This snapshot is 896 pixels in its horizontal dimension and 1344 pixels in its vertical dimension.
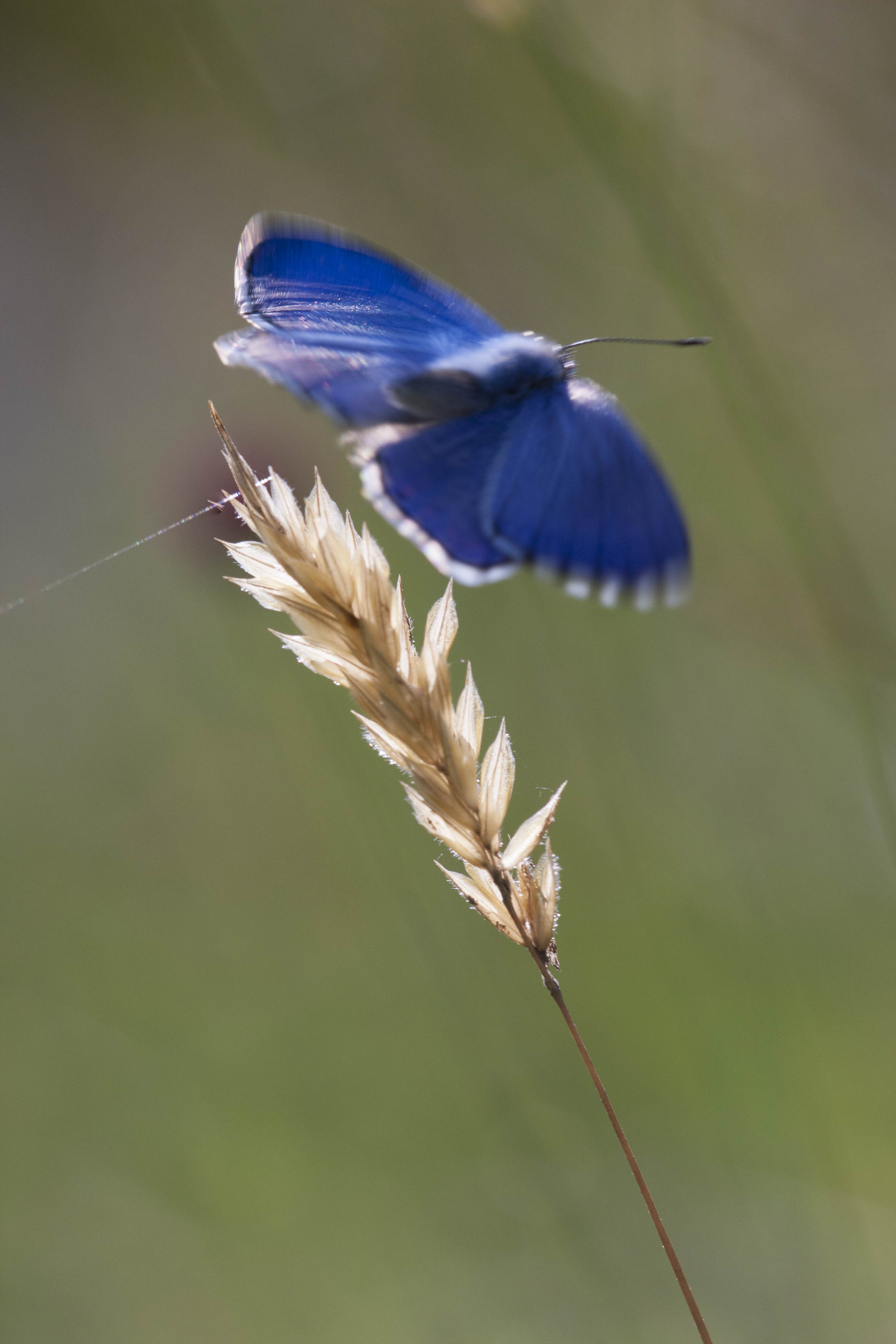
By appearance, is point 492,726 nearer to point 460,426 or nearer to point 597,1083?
point 460,426

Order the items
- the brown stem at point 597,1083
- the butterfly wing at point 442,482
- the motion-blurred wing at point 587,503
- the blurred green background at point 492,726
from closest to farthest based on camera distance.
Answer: the brown stem at point 597,1083, the motion-blurred wing at point 587,503, the butterfly wing at point 442,482, the blurred green background at point 492,726

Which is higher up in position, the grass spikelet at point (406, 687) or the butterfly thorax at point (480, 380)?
the butterfly thorax at point (480, 380)

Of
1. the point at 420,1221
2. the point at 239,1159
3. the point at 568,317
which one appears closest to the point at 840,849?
the point at 420,1221

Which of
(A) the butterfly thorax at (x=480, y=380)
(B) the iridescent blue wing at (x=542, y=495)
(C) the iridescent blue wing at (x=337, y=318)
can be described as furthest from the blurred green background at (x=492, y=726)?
(B) the iridescent blue wing at (x=542, y=495)

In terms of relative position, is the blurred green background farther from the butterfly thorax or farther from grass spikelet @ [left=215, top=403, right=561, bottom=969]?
grass spikelet @ [left=215, top=403, right=561, bottom=969]

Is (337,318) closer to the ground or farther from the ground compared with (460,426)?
farther from the ground

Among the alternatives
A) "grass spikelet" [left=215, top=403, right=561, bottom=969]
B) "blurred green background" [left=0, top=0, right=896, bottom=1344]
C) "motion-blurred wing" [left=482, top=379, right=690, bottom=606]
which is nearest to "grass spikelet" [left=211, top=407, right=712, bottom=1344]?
"grass spikelet" [left=215, top=403, right=561, bottom=969]

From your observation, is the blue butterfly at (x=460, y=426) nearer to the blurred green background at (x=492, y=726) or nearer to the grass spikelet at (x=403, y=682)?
the grass spikelet at (x=403, y=682)

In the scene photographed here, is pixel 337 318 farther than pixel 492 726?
No

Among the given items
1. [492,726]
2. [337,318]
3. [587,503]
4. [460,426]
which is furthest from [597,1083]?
[492,726]
